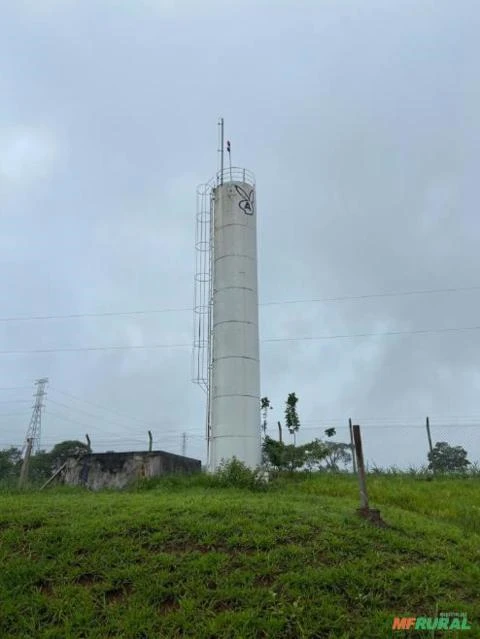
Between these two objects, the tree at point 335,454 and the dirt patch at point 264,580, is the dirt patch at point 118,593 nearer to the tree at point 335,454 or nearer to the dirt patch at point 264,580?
the dirt patch at point 264,580

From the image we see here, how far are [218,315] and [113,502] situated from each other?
27.6 ft

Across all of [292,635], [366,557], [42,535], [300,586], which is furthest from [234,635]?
[42,535]

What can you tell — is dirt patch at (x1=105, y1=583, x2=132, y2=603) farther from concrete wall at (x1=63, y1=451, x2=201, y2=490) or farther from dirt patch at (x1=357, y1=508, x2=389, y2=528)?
concrete wall at (x1=63, y1=451, x2=201, y2=490)

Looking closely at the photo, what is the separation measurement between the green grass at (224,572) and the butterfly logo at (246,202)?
1140cm

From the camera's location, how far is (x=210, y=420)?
17.0 meters

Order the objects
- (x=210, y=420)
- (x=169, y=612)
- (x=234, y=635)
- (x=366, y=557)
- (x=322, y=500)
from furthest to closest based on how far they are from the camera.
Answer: (x=210, y=420) < (x=322, y=500) < (x=366, y=557) < (x=169, y=612) < (x=234, y=635)

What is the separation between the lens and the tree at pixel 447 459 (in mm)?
17391

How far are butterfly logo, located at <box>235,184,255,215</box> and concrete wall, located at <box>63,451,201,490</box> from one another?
8041 mm

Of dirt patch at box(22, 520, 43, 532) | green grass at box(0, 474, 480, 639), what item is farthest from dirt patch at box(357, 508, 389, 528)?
dirt patch at box(22, 520, 43, 532)

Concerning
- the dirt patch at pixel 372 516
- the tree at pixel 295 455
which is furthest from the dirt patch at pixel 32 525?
the tree at pixel 295 455

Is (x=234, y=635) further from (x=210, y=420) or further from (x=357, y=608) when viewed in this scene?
(x=210, y=420)

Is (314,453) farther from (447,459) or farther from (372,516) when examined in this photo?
(372,516)

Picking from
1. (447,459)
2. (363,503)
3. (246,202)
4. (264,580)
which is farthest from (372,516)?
(246,202)

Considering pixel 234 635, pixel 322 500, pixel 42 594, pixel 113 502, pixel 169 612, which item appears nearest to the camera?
pixel 234 635
